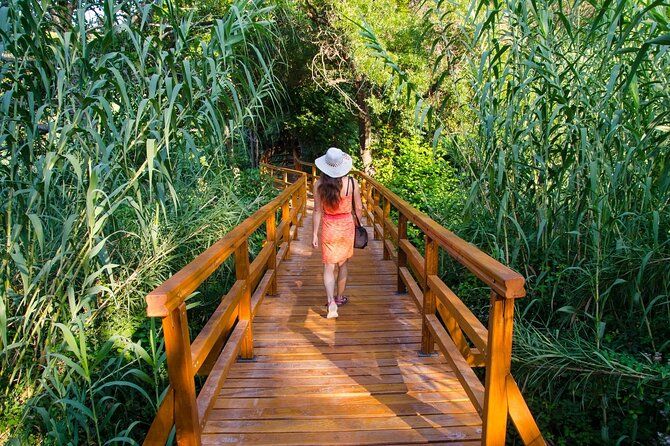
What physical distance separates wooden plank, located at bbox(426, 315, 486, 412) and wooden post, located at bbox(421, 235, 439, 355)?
101 millimetres

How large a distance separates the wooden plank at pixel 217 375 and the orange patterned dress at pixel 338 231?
1.10m

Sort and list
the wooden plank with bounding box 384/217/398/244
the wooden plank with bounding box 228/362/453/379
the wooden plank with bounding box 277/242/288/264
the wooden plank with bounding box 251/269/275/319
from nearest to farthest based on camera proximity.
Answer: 1. the wooden plank with bounding box 228/362/453/379
2. the wooden plank with bounding box 251/269/275/319
3. the wooden plank with bounding box 384/217/398/244
4. the wooden plank with bounding box 277/242/288/264

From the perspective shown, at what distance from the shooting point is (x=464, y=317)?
2.04 meters

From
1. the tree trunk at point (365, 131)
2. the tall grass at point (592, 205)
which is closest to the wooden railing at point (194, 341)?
the tall grass at point (592, 205)

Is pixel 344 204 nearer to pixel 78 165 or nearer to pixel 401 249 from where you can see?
pixel 401 249

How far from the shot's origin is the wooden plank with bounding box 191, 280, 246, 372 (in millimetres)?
1858

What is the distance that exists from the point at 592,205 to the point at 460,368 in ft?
4.42

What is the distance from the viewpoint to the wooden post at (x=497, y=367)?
159 centimetres

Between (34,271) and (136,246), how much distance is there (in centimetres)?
107

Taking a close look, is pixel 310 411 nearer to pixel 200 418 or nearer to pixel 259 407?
pixel 259 407

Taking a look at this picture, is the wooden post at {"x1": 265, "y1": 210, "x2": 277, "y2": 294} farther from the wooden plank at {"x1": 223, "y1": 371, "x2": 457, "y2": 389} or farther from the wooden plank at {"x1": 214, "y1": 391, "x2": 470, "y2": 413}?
the wooden plank at {"x1": 214, "y1": 391, "x2": 470, "y2": 413}

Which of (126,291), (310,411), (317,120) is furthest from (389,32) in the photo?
(310,411)

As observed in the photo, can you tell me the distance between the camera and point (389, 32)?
9719 millimetres

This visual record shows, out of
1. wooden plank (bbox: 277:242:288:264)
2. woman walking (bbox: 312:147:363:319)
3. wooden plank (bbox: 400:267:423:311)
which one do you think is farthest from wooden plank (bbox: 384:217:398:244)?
wooden plank (bbox: 277:242:288:264)
